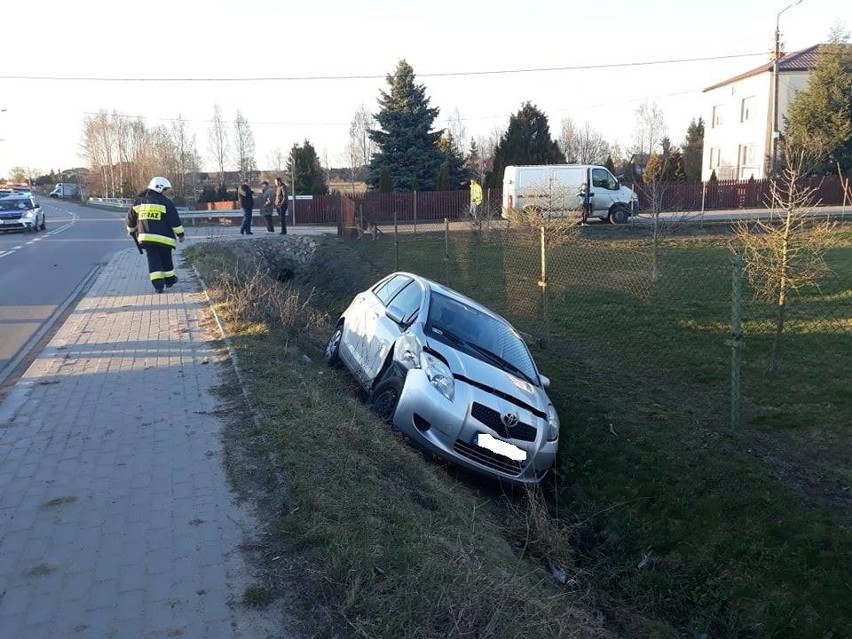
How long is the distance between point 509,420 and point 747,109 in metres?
46.9

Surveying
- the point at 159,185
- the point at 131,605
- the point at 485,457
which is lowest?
the point at 485,457

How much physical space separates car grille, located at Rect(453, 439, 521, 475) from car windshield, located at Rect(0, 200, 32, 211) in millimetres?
29350

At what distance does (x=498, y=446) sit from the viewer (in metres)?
5.65

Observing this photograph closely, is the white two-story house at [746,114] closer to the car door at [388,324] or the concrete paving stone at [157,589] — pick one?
the car door at [388,324]

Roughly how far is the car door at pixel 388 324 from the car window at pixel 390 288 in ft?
0.39

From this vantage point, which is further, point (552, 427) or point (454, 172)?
point (454, 172)

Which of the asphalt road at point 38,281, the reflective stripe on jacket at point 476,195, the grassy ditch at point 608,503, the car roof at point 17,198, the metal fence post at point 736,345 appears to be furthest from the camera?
the car roof at point 17,198

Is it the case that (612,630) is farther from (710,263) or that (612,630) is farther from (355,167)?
(355,167)

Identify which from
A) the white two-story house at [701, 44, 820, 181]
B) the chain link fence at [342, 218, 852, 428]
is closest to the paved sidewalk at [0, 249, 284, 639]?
the chain link fence at [342, 218, 852, 428]

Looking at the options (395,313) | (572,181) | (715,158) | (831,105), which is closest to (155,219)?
(395,313)

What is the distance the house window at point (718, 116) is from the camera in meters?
49.5

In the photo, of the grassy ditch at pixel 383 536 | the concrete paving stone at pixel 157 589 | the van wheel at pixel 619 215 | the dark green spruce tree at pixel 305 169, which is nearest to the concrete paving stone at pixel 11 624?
the concrete paving stone at pixel 157 589

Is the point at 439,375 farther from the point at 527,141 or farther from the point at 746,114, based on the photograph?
the point at 746,114

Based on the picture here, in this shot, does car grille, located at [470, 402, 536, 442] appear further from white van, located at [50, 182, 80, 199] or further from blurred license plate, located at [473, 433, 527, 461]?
white van, located at [50, 182, 80, 199]
